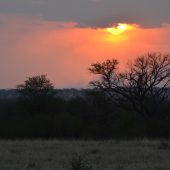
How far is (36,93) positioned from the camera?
205ft

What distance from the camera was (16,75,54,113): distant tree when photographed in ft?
188

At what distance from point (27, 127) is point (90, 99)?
2007 centimetres

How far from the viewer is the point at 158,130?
4069 centimetres
